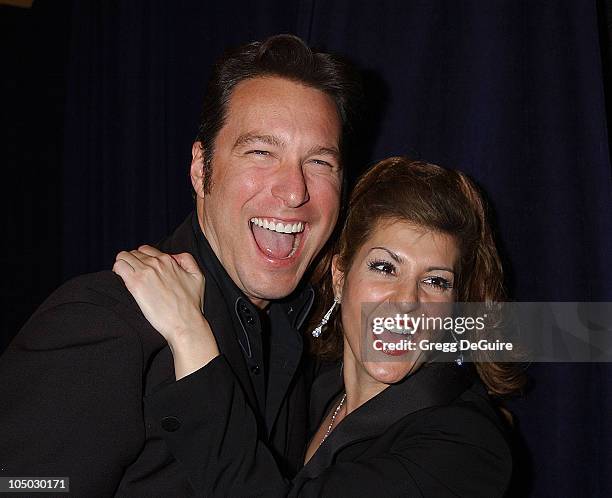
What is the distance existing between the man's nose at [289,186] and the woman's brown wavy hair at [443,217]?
0.14 metres

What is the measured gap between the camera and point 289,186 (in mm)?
1271

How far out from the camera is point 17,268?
164 inches

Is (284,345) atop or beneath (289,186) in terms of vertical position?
beneath

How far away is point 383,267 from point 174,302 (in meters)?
0.40

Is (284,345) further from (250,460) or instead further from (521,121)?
(521,121)

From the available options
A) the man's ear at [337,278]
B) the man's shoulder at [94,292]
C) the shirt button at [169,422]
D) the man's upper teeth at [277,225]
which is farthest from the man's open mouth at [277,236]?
the shirt button at [169,422]

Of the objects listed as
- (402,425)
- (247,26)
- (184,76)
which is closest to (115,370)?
(402,425)

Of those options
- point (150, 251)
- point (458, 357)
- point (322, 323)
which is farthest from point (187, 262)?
point (458, 357)

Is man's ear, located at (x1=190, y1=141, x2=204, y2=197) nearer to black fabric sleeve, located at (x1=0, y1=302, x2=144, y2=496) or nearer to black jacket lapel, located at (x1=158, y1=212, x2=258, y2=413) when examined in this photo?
black jacket lapel, located at (x1=158, y1=212, x2=258, y2=413)

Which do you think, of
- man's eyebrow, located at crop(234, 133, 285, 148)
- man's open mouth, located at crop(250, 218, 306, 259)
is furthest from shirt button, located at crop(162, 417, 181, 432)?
man's eyebrow, located at crop(234, 133, 285, 148)

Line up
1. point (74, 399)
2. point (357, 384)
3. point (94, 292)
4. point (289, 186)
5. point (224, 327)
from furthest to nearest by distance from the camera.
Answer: point (357, 384), point (289, 186), point (224, 327), point (94, 292), point (74, 399)

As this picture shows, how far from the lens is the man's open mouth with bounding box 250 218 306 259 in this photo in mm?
1301

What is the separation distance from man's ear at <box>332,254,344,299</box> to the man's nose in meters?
A: 0.19

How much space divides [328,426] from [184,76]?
1.53 m
